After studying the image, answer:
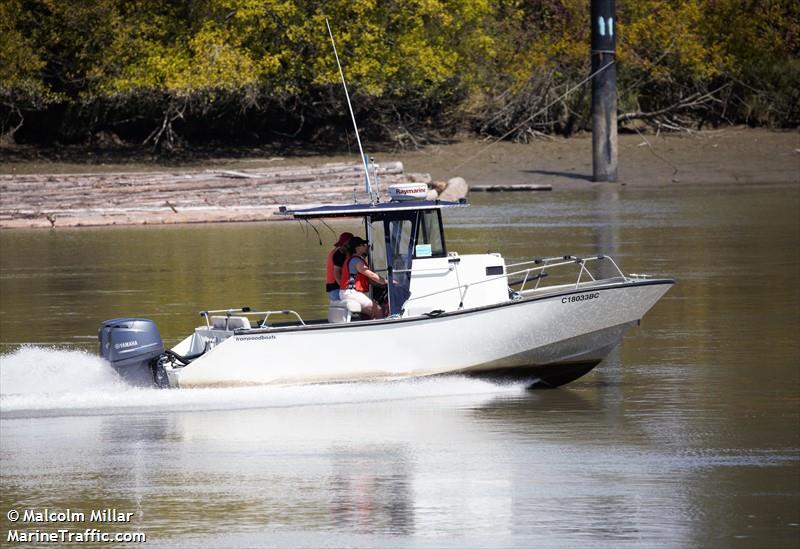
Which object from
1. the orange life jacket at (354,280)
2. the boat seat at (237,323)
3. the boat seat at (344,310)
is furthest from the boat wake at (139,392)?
the orange life jacket at (354,280)

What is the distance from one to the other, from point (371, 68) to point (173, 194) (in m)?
8.31

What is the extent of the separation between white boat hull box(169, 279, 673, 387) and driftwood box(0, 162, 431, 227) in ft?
64.2

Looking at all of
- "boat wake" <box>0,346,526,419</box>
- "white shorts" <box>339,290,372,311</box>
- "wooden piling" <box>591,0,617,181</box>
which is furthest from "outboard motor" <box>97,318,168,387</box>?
"wooden piling" <box>591,0,617,181</box>

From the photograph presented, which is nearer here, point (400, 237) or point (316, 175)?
point (400, 237)

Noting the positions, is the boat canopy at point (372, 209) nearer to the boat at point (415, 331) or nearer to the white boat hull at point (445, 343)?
the boat at point (415, 331)

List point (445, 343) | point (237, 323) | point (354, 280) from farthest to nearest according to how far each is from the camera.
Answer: point (354, 280)
point (237, 323)
point (445, 343)

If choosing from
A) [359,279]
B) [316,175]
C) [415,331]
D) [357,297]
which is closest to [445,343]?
[415,331]

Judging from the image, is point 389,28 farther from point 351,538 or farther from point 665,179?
point 351,538

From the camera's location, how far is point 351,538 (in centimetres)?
981

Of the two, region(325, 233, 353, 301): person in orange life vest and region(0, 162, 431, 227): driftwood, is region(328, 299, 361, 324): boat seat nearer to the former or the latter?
region(325, 233, 353, 301): person in orange life vest

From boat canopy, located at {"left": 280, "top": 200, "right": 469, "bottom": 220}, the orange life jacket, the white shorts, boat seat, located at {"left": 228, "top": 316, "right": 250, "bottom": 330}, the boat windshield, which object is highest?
boat canopy, located at {"left": 280, "top": 200, "right": 469, "bottom": 220}

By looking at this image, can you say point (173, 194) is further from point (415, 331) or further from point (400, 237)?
point (415, 331)

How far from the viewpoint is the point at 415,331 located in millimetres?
14039

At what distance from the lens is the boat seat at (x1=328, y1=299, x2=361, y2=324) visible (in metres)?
14.6
